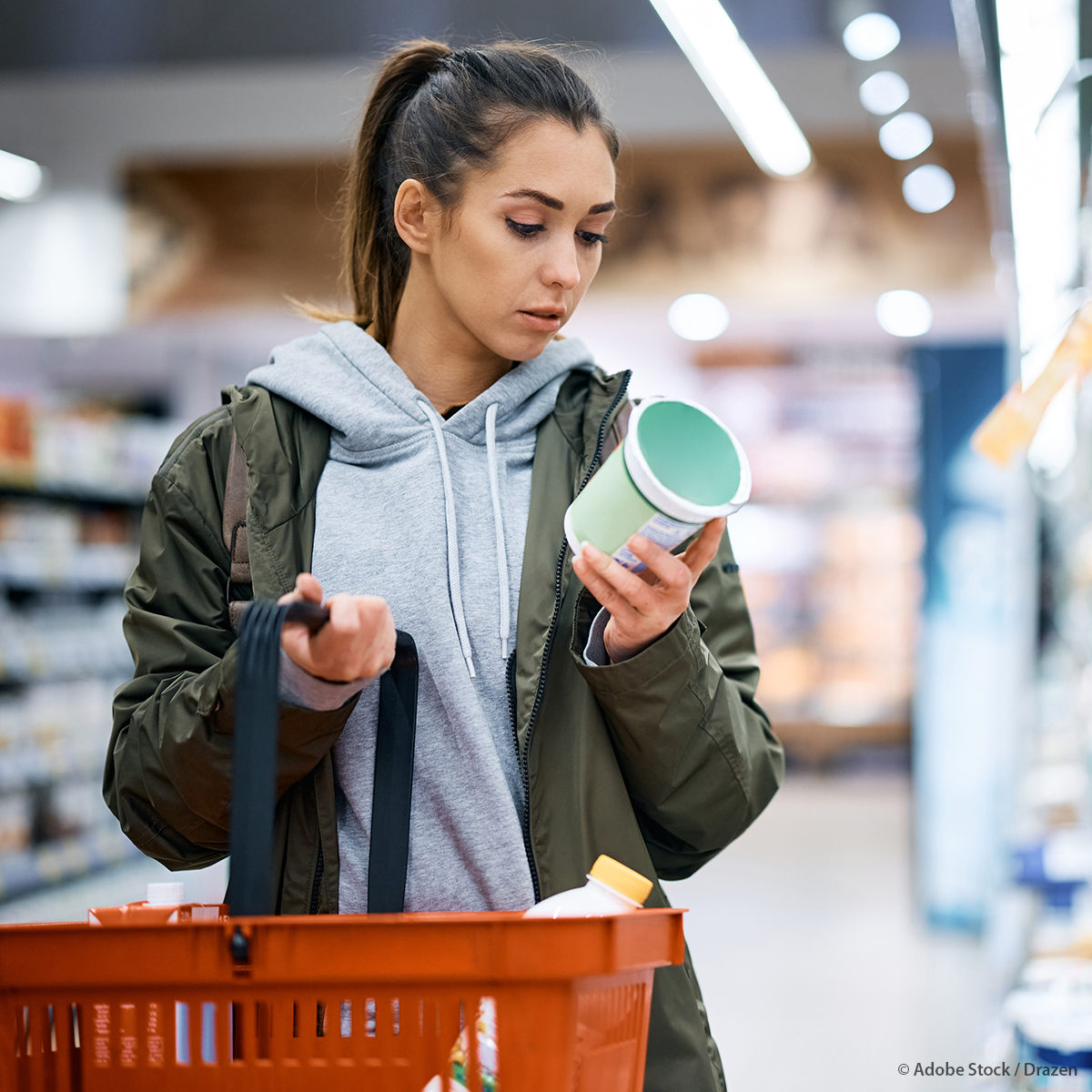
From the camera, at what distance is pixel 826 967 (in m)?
5.08

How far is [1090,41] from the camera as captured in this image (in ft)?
7.00

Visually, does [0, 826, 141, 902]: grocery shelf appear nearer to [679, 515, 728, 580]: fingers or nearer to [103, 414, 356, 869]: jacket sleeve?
[103, 414, 356, 869]: jacket sleeve

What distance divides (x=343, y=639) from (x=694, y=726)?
38 cm

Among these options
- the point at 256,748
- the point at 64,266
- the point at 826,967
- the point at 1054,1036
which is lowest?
the point at 826,967

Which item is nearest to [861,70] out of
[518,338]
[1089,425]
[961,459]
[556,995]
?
[1089,425]

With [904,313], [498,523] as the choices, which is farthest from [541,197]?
[904,313]

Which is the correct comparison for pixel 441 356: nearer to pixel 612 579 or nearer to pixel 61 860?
pixel 612 579

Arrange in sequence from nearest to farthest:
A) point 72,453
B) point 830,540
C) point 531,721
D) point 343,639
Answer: point 343,639 → point 531,721 → point 72,453 → point 830,540

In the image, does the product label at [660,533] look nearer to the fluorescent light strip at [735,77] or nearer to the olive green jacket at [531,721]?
the olive green jacket at [531,721]

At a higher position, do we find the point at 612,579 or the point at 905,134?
the point at 905,134

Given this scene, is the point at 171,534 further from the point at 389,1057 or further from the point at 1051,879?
the point at 1051,879

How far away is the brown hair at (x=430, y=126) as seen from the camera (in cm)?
134

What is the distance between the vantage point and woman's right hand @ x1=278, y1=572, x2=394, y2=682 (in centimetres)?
102

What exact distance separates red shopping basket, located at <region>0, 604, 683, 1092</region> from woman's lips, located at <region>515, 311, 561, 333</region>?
0.51 m
